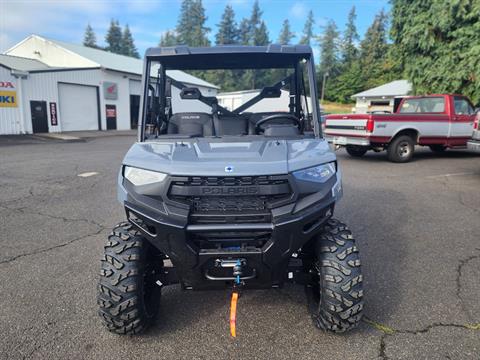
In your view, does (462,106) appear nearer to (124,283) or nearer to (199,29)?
(124,283)

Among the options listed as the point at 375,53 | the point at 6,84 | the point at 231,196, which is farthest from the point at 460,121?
the point at 375,53

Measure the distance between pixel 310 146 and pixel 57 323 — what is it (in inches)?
97.0

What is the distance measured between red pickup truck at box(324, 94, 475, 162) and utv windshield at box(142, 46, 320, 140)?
682 centimetres

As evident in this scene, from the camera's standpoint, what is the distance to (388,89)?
40.3 m

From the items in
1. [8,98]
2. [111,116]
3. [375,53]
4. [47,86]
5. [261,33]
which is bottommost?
[111,116]

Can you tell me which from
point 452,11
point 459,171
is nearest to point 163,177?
point 459,171

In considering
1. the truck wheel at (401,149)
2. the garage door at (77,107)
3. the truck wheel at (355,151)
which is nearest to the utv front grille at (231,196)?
the truck wheel at (401,149)

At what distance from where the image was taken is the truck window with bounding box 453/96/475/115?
1102 centimetres

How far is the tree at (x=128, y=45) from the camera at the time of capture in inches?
3371

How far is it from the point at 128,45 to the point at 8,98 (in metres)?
77.5

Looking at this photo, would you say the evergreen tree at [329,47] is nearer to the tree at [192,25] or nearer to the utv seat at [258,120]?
the tree at [192,25]

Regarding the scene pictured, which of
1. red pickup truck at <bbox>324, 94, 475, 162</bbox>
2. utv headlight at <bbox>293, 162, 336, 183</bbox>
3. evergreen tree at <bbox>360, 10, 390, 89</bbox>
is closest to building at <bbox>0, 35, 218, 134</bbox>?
red pickup truck at <bbox>324, 94, 475, 162</bbox>

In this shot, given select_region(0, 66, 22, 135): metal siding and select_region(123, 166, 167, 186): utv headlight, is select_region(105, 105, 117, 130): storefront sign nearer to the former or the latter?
select_region(0, 66, 22, 135): metal siding

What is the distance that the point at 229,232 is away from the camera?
2.27 meters
